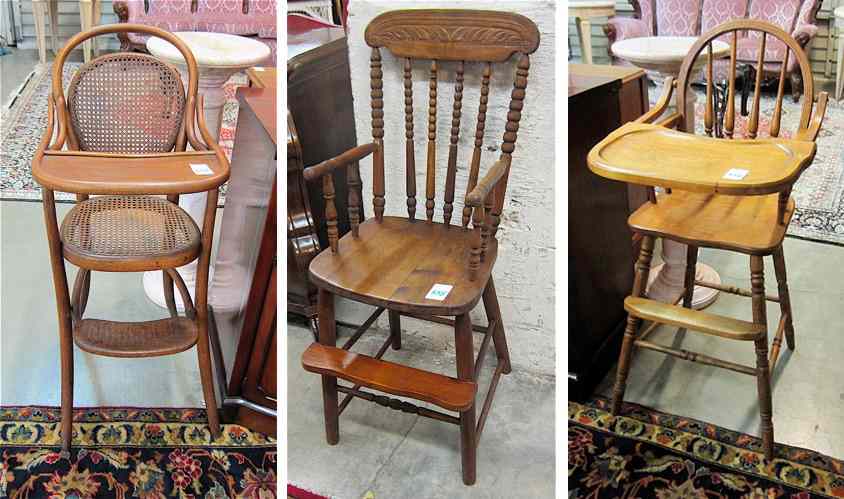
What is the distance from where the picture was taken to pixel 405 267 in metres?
1.94

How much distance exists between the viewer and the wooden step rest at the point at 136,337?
83.3 inches

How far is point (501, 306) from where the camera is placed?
237 centimetres

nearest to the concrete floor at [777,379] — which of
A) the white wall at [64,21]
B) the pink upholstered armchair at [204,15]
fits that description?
the pink upholstered armchair at [204,15]

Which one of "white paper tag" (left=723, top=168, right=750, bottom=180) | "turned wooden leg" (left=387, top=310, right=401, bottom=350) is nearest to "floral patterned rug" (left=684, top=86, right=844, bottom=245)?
"white paper tag" (left=723, top=168, right=750, bottom=180)

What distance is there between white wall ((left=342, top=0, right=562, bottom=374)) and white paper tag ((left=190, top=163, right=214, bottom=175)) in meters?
0.47

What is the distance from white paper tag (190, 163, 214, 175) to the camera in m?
1.88

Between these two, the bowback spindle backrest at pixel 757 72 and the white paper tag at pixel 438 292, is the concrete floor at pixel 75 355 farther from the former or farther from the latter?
the bowback spindle backrest at pixel 757 72

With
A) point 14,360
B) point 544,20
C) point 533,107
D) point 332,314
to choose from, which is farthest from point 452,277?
point 14,360

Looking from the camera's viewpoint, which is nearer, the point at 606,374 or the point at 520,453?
the point at 520,453

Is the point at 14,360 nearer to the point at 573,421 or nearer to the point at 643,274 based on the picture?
the point at 573,421

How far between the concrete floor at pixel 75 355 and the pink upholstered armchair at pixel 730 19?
14.8ft

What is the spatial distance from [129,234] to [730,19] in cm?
485

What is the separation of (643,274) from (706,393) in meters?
0.48

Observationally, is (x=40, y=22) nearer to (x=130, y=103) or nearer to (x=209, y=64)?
(x=209, y=64)
